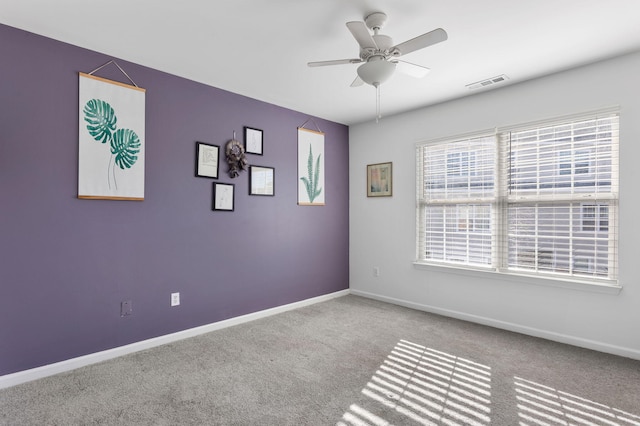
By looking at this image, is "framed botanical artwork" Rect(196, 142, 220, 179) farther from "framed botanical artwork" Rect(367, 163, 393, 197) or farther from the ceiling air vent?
the ceiling air vent

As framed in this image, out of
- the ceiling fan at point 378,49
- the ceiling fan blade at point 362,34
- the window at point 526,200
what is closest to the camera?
the ceiling fan blade at point 362,34

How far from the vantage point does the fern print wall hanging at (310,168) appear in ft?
14.2

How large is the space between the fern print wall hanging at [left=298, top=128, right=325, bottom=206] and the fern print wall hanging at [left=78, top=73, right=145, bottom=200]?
1.87m

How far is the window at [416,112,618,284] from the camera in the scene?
115 inches

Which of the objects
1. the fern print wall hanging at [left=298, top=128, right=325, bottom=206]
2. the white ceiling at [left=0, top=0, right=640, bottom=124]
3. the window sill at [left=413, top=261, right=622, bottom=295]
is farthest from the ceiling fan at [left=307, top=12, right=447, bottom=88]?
the window sill at [left=413, top=261, right=622, bottom=295]

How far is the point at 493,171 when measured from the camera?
3594 mm

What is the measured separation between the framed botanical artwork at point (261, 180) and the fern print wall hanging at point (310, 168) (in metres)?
0.44

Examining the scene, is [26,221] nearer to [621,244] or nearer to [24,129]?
[24,129]

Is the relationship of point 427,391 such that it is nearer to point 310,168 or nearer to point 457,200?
point 457,200

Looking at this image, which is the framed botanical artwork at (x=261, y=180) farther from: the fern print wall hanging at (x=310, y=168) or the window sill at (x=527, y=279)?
the window sill at (x=527, y=279)

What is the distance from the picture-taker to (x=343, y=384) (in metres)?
2.39

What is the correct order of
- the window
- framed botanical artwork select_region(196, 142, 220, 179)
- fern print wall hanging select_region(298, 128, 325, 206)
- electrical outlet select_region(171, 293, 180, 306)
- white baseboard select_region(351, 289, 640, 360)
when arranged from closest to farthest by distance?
white baseboard select_region(351, 289, 640, 360)
the window
electrical outlet select_region(171, 293, 180, 306)
framed botanical artwork select_region(196, 142, 220, 179)
fern print wall hanging select_region(298, 128, 325, 206)

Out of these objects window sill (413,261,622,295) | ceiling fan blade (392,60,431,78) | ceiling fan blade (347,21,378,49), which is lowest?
window sill (413,261,622,295)

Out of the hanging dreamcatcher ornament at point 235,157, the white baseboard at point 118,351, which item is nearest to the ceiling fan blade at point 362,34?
the hanging dreamcatcher ornament at point 235,157
